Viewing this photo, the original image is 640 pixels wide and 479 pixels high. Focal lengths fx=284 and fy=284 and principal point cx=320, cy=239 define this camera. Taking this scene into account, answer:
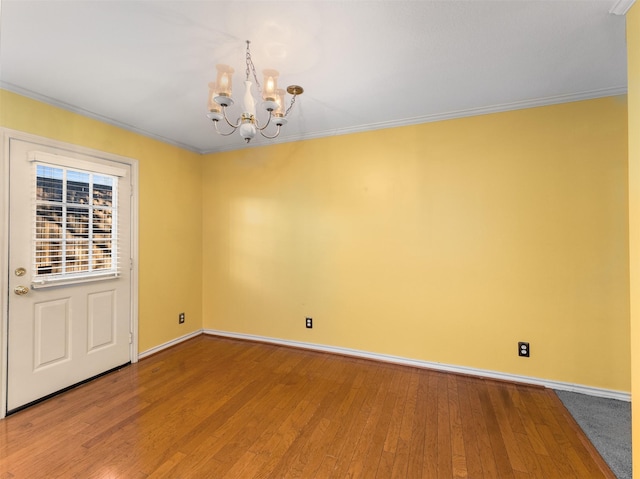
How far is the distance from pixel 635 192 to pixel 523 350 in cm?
165

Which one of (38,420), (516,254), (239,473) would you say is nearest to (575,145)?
(516,254)

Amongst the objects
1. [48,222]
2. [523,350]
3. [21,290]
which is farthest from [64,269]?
[523,350]

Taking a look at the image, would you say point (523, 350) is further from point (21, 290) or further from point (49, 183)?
point (49, 183)

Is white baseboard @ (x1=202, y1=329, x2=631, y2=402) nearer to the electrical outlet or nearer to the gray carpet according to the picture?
the gray carpet

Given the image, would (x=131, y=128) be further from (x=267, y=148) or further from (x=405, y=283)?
(x=405, y=283)

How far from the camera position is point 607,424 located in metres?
1.96

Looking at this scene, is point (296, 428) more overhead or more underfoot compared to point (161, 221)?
more underfoot

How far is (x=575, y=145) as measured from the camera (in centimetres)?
236

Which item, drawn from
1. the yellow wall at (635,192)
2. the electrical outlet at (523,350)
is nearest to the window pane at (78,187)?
the yellow wall at (635,192)

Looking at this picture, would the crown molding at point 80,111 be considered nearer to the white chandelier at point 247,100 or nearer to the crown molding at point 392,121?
the crown molding at point 392,121

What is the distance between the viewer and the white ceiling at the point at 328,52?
1492 mm

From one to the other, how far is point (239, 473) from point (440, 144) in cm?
300

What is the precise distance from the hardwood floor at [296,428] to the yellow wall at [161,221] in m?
0.72

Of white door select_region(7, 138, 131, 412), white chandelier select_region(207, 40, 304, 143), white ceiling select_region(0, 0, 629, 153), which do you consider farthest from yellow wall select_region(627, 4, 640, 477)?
white door select_region(7, 138, 131, 412)
